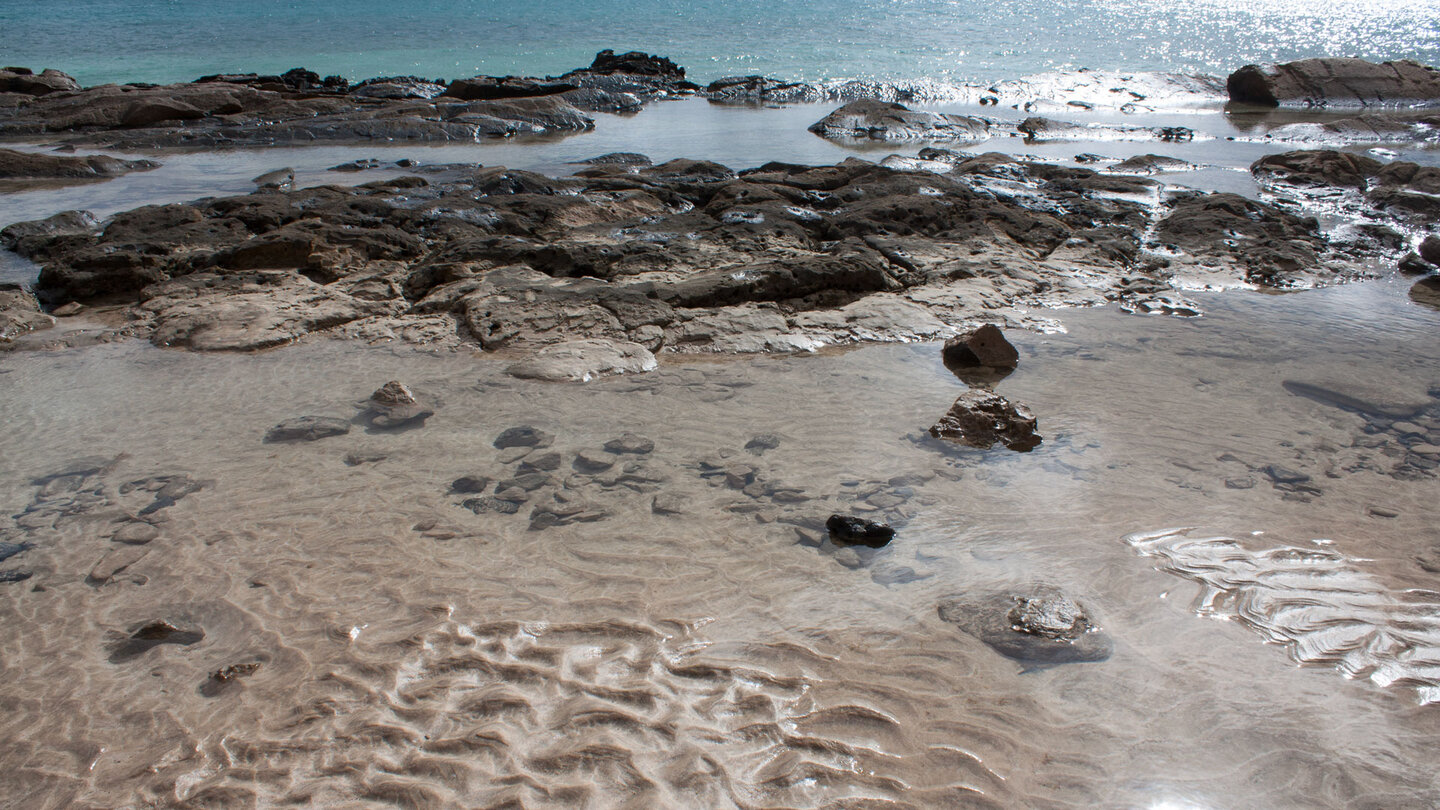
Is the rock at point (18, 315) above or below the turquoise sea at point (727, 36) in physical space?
below

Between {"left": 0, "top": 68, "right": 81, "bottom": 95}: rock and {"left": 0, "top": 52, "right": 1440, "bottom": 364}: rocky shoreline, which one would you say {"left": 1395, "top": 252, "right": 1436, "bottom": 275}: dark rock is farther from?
{"left": 0, "top": 68, "right": 81, "bottom": 95}: rock

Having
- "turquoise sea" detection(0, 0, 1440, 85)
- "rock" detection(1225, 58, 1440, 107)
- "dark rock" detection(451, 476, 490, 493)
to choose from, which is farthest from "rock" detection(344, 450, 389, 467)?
"turquoise sea" detection(0, 0, 1440, 85)

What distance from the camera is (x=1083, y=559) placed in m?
A: 3.78

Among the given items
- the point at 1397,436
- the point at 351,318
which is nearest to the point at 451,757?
the point at 351,318

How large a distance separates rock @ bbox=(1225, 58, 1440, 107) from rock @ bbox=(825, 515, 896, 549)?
22.8 meters

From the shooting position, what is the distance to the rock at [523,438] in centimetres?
484

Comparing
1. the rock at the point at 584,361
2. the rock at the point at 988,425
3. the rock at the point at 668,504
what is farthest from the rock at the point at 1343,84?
the rock at the point at 668,504

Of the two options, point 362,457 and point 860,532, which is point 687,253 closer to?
point 362,457

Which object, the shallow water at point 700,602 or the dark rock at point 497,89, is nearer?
the shallow water at point 700,602

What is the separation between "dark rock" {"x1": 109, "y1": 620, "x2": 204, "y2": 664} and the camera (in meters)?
3.23

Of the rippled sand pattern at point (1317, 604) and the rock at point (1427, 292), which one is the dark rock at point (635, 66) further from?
the rippled sand pattern at point (1317, 604)

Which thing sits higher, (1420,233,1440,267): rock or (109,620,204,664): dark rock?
(1420,233,1440,267): rock

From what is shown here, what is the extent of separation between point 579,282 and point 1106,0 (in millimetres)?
66347

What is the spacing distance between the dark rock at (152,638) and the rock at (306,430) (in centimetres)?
175
